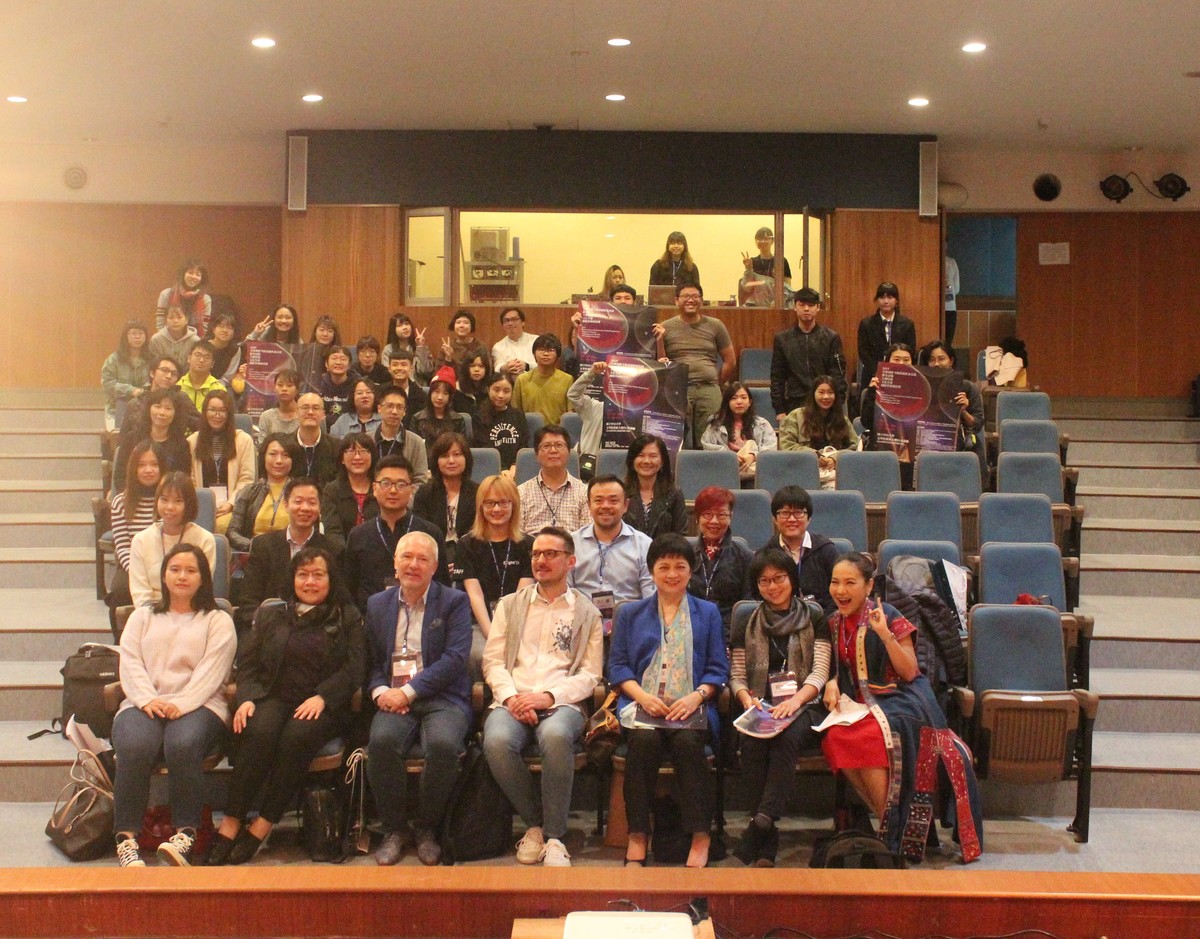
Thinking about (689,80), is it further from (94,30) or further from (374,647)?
(374,647)

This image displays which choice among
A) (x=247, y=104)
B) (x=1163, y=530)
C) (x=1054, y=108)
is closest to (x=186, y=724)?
(x=1163, y=530)

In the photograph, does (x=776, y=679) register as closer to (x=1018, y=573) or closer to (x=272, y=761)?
(x=1018, y=573)

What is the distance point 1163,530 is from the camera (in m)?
6.72

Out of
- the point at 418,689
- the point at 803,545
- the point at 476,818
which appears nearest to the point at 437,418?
the point at 803,545

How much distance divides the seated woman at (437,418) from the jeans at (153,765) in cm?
237

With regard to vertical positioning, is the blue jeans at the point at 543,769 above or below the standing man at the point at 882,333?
below

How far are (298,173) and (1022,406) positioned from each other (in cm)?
506

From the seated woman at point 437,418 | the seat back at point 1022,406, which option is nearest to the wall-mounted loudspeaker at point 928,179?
the seat back at point 1022,406

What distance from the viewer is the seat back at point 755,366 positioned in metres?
8.75

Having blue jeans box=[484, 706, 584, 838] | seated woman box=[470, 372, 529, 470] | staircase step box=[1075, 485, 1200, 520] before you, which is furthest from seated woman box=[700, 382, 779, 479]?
blue jeans box=[484, 706, 584, 838]

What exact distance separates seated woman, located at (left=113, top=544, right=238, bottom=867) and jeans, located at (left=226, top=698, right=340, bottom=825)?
0.12 metres

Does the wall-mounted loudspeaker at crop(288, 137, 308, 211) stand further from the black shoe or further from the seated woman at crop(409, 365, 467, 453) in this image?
the black shoe

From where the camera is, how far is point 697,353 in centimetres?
686

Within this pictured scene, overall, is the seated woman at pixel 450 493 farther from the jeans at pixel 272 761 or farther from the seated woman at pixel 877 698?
the seated woman at pixel 877 698
